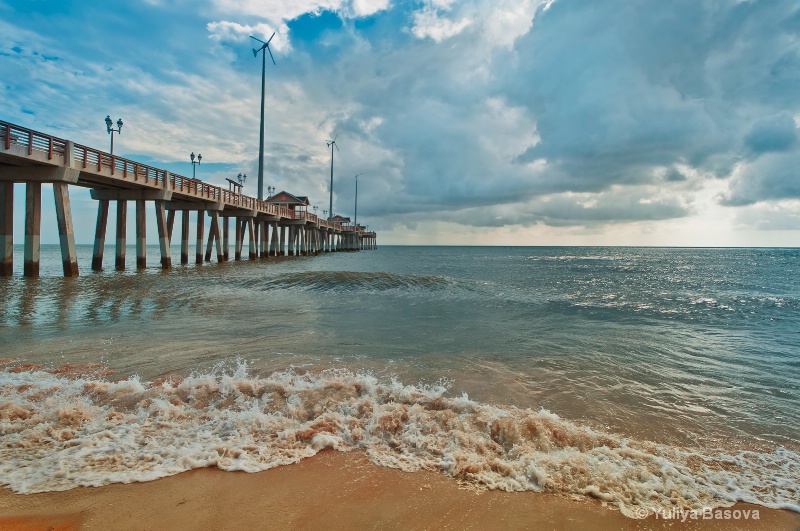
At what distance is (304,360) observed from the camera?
23.3 feet

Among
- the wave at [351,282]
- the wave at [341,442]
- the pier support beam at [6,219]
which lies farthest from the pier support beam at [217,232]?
the wave at [341,442]

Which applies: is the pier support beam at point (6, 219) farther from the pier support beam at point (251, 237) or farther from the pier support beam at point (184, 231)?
the pier support beam at point (251, 237)

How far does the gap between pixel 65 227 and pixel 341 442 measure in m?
23.3

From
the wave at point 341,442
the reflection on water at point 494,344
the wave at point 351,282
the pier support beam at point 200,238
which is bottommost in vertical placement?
the reflection on water at point 494,344

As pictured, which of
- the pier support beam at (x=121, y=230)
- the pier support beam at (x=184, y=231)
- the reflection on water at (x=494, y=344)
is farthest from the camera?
the pier support beam at (x=184, y=231)

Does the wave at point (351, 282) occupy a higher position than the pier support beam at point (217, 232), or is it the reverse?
the pier support beam at point (217, 232)

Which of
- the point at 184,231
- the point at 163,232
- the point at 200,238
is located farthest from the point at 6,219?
the point at 200,238

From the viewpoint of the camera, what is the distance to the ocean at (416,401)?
140 inches

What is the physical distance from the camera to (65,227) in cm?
2022

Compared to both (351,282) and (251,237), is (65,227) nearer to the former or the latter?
(351,282)

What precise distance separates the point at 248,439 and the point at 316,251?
251ft

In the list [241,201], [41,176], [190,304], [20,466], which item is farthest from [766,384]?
[241,201]

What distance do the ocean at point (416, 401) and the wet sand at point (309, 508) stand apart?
7.1 inches

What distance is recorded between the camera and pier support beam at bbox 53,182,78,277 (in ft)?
63.4
